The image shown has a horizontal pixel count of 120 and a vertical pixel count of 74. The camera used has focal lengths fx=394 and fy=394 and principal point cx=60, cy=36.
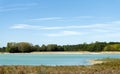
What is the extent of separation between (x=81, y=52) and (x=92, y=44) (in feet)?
21.8

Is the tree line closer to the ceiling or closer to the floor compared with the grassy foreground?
closer to the ceiling

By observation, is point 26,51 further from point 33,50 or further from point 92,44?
point 92,44

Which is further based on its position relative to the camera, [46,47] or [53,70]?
[46,47]

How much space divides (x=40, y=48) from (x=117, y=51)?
37.3m

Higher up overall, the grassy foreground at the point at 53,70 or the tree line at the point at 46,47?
the tree line at the point at 46,47

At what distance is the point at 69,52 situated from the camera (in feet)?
656

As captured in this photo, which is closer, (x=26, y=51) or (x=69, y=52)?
(x=26, y=51)

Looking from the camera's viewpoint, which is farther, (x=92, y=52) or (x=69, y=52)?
(x=69, y=52)

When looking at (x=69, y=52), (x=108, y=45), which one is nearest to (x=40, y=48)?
(x=69, y=52)

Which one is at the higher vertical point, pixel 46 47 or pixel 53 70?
pixel 46 47

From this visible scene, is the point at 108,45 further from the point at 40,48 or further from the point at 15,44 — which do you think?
the point at 15,44

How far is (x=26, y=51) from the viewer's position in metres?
186

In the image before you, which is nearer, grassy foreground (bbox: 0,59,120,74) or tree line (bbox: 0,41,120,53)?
grassy foreground (bbox: 0,59,120,74)

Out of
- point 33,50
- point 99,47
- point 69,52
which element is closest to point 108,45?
point 99,47
